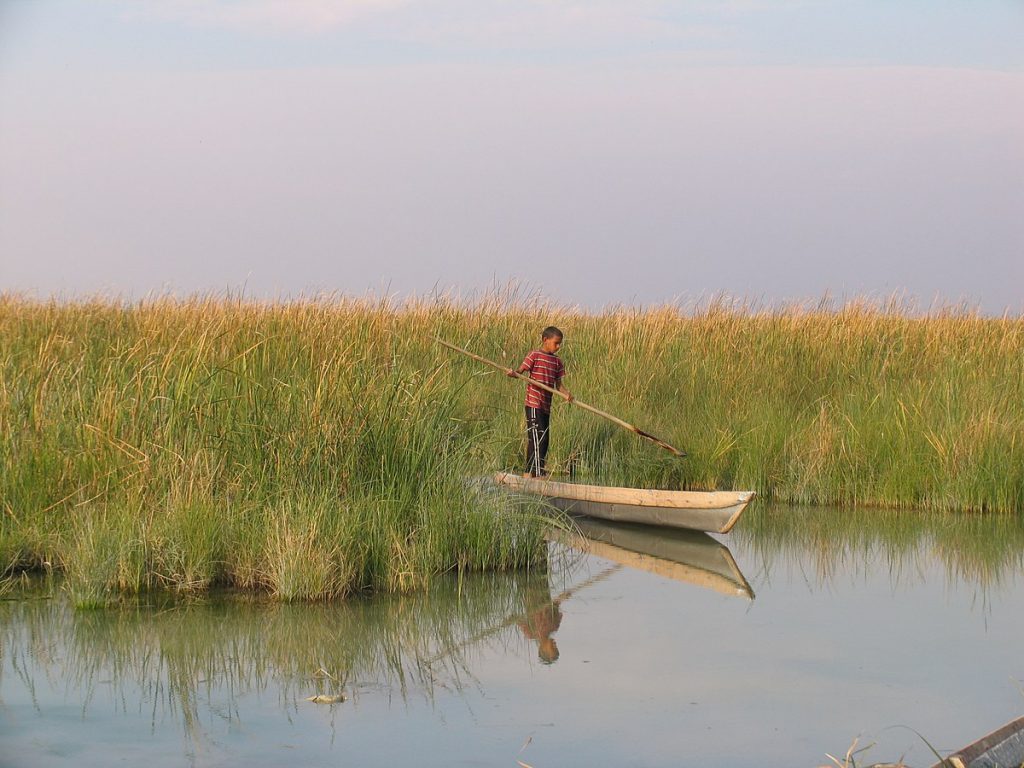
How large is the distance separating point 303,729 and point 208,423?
3.13 metres

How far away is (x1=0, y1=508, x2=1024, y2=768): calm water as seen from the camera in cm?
417

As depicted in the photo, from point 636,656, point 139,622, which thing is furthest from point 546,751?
point 139,622

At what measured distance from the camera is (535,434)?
948 centimetres

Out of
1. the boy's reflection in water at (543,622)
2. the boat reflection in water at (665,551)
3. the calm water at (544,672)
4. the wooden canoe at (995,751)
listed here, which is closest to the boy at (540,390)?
the boat reflection in water at (665,551)

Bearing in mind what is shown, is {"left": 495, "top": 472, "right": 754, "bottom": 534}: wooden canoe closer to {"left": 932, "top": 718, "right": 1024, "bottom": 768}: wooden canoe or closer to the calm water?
the calm water

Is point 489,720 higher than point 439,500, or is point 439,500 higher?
point 439,500

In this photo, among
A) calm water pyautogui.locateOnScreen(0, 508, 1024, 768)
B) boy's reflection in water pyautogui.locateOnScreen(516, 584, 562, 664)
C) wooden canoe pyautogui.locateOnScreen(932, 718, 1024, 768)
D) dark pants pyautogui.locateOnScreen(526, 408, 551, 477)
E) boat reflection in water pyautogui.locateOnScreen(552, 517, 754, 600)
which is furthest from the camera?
dark pants pyautogui.locateOnScreen(526, 408, 551, 477)

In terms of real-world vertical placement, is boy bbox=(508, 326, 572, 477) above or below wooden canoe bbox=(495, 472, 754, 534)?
above

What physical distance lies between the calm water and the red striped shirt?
99.9 inches

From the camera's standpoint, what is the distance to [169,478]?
670 centimetres

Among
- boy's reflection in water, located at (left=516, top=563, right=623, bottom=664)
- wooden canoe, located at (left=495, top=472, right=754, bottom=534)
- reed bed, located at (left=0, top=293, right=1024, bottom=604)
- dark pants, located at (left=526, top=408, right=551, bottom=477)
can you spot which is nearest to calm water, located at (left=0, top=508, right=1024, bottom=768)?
boy's reflection in water, located at (left=516, top=563, right=623, bottom=664)

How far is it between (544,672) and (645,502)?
11.1ft

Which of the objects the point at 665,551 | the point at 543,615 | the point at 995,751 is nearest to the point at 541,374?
the point at 665,551

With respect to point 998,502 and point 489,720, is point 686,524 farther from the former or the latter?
point 489,720
